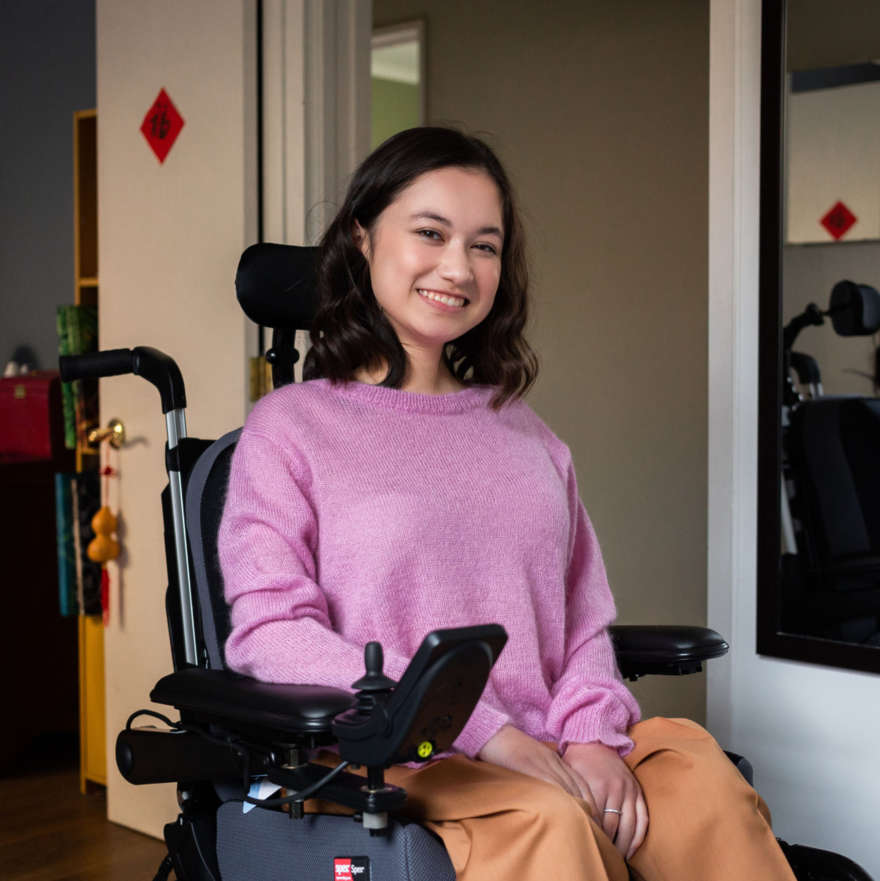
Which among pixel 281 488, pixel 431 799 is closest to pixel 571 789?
pixel 431 799

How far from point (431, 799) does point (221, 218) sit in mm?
1508

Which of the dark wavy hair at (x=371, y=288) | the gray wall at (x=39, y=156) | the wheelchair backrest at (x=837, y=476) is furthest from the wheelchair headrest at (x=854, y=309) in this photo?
the gray wall at (x=39, y=156)

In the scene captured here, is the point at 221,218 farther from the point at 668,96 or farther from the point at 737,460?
the point at 668,96

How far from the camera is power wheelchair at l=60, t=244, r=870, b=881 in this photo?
1053 mm

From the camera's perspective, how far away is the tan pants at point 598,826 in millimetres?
1089

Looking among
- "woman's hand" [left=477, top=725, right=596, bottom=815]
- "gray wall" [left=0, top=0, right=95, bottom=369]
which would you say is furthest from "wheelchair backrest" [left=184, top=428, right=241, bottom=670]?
"gray wall" [left=0, top=0, right=95, bottom=369]

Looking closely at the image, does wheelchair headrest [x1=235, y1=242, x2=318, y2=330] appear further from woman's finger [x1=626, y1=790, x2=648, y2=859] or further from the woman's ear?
woman's finger [x1=626, y1=790, x2=648, y2=859]

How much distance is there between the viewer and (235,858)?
1278 millimetres

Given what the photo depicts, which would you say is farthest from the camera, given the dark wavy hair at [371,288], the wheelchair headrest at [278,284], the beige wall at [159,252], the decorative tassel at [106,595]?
the decorative tassel at [106,595]

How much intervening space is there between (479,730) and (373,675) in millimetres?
227

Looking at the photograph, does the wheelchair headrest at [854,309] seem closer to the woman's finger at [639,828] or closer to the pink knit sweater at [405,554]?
the pink knit sweater at [405,554]

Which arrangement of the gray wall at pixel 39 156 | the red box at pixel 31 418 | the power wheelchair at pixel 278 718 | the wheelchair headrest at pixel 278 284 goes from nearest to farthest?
the power wheelchair at pixel 278 718
the wheelchair headrest at pixel 278 284
the red box at pixel 31 418
the gray wall at pixel 39 156

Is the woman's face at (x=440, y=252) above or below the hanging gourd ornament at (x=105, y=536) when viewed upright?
above

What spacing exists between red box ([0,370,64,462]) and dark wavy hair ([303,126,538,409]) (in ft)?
6.08
